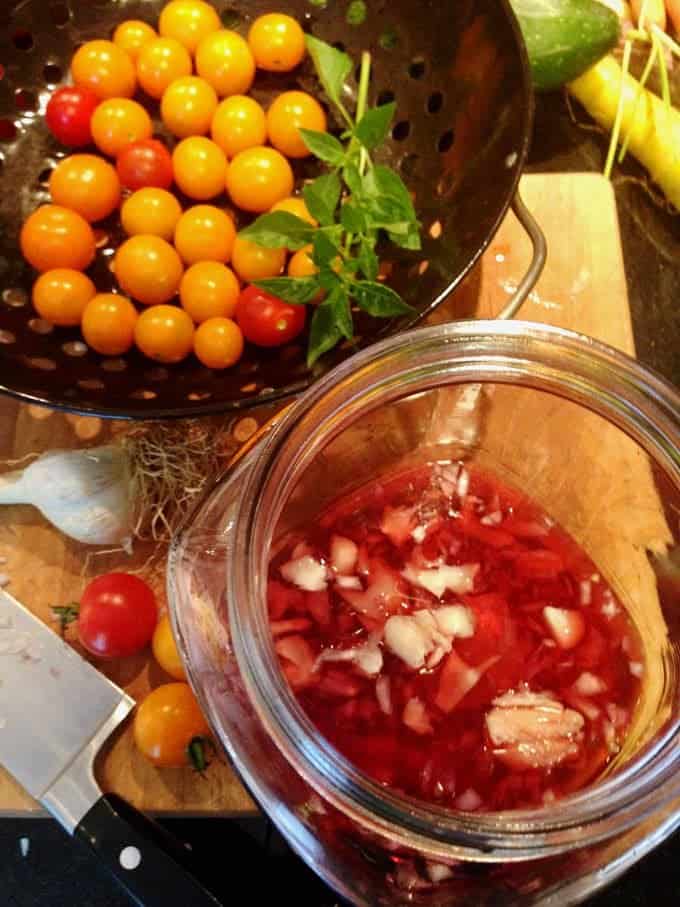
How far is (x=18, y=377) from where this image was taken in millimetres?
875

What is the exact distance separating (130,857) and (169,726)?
133 mm

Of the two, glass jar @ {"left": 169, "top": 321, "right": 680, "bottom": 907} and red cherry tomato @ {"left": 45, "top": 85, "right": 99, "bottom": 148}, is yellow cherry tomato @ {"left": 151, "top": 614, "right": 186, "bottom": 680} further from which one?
red cherry tomato @ {"left": 45, "top": 85, "right": 99, "bottom": 148}

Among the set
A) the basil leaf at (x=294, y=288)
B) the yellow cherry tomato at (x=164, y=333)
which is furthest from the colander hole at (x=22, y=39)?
the basil leaf at (x=294, y=288)

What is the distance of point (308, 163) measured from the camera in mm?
1126

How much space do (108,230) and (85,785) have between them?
2.24 ft

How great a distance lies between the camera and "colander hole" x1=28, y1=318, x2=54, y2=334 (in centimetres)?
101

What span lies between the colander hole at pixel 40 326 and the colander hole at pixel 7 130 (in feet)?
0.94

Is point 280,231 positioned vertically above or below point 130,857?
above

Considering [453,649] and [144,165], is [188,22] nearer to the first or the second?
[144,165]

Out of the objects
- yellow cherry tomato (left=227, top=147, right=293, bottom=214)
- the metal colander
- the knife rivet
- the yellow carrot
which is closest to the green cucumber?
the yellow carrot

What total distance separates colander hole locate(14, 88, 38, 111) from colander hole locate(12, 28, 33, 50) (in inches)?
2.2

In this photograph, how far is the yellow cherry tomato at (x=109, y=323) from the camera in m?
0.96

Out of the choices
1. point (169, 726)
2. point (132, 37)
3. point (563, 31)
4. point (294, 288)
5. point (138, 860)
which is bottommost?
point (138, 860)

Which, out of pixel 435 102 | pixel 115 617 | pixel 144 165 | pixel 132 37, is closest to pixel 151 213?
pixel 144 165
